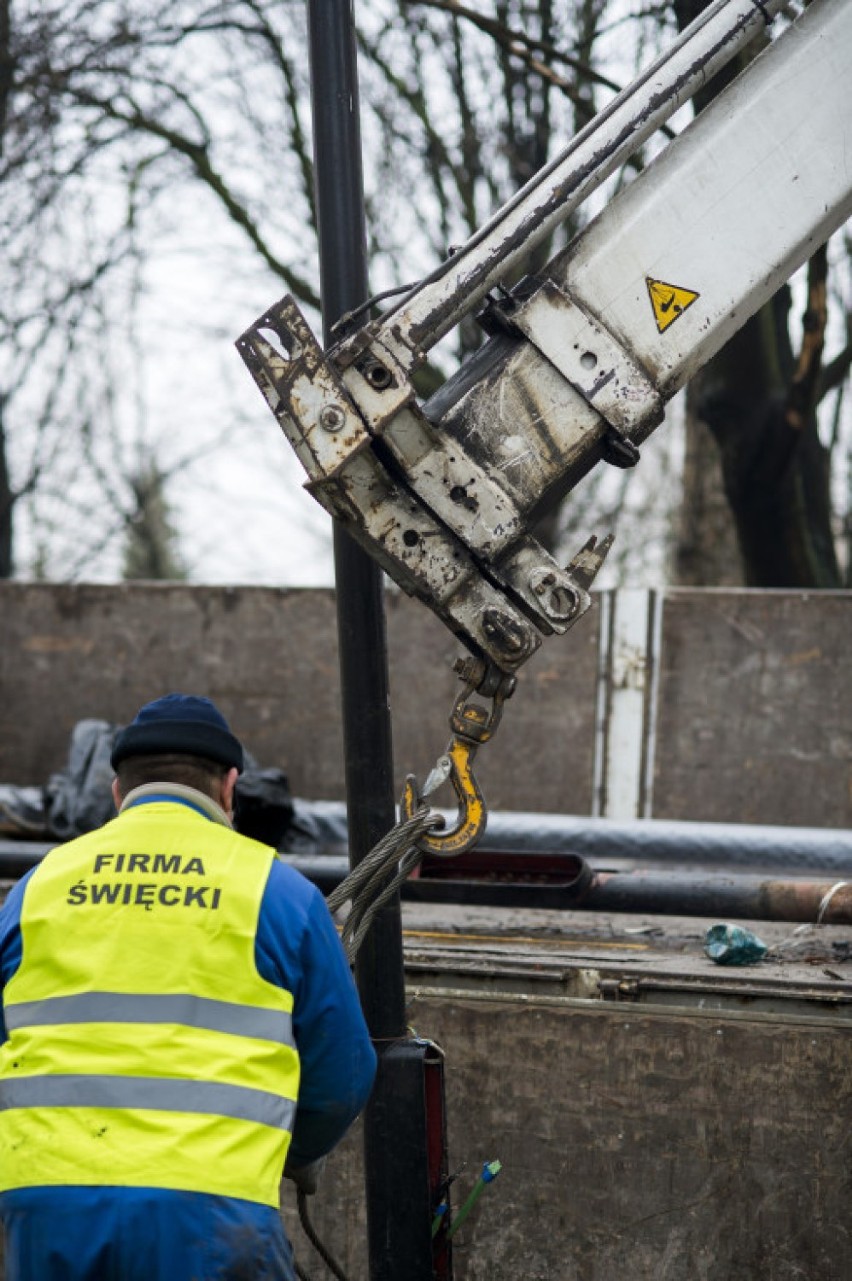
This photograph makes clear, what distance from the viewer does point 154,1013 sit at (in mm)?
2145

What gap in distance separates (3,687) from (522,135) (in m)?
6.94

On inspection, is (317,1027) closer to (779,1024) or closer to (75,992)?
(75,992)

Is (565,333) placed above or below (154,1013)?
above

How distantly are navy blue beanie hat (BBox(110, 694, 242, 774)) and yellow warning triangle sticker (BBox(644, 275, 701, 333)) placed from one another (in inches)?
48.5

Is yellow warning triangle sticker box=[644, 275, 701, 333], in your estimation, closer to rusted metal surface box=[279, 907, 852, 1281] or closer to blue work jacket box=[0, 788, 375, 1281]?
blue work jacket box=[0, 788, 375, 1281]

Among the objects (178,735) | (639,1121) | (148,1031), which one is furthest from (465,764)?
(639,1121)

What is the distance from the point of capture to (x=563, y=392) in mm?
2848

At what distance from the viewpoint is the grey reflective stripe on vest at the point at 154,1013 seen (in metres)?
2.14

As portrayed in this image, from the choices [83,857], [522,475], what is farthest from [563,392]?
[83,857]

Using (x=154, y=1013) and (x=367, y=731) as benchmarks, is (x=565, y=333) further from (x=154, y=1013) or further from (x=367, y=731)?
(x=154, y=1013)

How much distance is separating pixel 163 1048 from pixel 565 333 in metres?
1.59

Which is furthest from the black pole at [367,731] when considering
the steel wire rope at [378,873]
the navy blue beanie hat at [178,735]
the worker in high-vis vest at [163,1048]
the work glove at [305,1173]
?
the worker in high-vis vest at [163,1048]

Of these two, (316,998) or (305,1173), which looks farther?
(305,1173)

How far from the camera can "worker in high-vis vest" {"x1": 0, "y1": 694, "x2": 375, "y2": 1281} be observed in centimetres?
206
